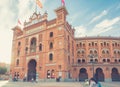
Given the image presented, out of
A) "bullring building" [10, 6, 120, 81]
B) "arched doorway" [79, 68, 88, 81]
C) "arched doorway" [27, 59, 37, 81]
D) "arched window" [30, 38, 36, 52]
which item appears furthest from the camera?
"arched doorway" [79, 68, 88, 81]

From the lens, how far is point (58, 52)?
A: 34.4 meters

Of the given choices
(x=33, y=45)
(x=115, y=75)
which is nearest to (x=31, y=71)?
(x=33, y=45)

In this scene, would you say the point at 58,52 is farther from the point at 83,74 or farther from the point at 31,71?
the point at 83,74

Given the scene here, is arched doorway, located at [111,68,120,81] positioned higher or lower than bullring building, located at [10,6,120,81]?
lower

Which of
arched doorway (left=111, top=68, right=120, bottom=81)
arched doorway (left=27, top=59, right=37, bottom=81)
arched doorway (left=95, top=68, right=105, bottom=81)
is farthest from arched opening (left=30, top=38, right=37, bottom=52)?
arched doorway (left=111, top=68, right=120, bottom=81)

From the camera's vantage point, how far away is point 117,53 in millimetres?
44875

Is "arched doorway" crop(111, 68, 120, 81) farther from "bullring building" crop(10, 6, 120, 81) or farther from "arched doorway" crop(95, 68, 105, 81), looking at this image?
"arched doorway" crop(95, 68, 105, 81)

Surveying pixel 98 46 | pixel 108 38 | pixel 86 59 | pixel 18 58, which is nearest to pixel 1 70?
pixel 18 58

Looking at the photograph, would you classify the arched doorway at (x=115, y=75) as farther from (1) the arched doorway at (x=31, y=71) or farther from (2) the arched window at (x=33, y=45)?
(2) the arched window at (x=33, y=45)

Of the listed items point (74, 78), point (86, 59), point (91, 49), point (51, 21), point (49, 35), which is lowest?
point (74, 78)

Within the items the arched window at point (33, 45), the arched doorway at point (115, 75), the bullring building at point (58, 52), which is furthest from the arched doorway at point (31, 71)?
the arched doorway at point (115, 75)

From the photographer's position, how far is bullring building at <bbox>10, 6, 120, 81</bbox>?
34.9 meters

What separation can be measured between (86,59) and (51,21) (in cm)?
1640

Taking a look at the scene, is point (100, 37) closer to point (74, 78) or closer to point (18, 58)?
point (74, 78)
